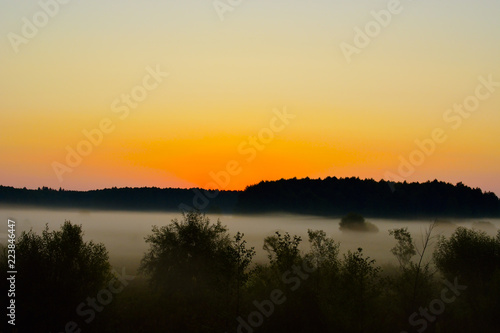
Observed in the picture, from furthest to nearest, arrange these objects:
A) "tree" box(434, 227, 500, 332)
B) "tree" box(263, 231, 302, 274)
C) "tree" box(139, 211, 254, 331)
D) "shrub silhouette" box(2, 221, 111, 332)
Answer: "tree" box(263, 231, 302, 274), "tree" box(434, 227, 500, 332), "tree" box(139, 211, 254, 331), "shrub silhouette" box(2, 221, 111, 332)

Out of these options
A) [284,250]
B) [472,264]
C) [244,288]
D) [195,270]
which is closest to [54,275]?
[195,270]

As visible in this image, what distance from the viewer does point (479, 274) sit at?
98938 millimetres

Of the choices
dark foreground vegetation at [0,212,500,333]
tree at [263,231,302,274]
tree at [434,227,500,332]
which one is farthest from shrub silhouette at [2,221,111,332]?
tree at [434,227,500,332]

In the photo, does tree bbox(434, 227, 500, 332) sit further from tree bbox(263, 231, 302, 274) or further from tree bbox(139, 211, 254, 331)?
tree bbox(139, 211, 254, 331)

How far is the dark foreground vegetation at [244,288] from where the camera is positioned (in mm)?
82688

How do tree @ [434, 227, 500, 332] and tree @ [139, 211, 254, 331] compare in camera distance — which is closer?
tree @ [139, 211, 254, 331]

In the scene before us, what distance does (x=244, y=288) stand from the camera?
94.6 meters

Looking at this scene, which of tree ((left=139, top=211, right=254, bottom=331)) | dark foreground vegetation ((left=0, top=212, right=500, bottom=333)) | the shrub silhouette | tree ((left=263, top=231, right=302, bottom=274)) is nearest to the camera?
the shrub silhouette

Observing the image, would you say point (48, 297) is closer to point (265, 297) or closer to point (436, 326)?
point (265, 297)

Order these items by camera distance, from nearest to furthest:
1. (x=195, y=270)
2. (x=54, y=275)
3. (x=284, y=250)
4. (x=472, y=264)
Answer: (x=54, y=275), (x=284, y=250), (x=195, y=270), (x=472, y=264)

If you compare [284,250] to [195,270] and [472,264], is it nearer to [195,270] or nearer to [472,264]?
[195,270]

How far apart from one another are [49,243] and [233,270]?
28932mm

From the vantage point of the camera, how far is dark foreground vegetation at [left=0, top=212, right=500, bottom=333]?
82.7 m

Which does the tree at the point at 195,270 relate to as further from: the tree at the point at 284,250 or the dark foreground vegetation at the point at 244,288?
the tree at the point at 284,250
